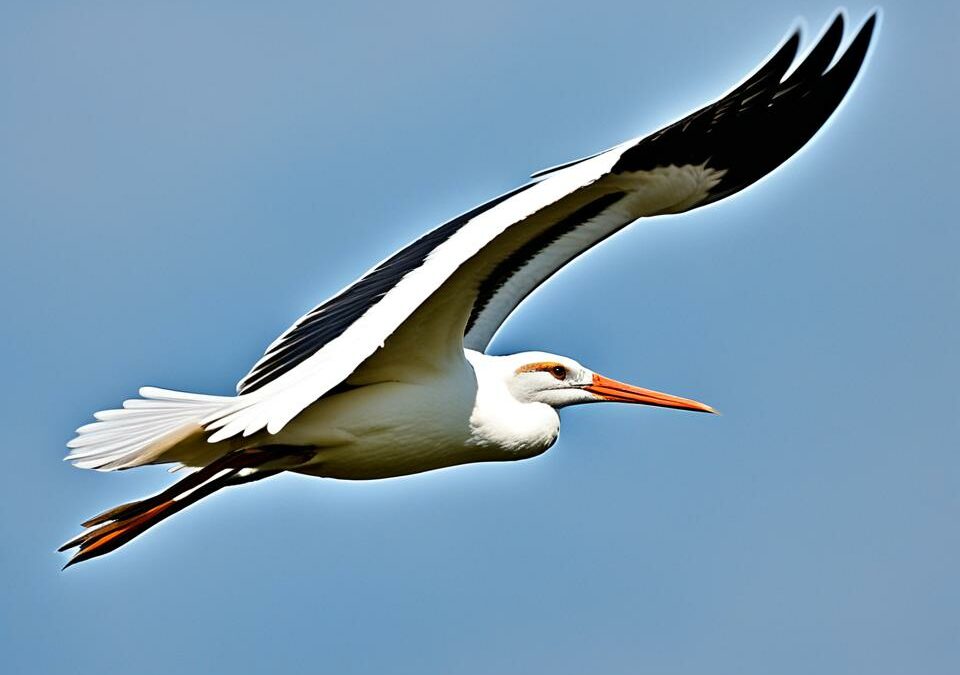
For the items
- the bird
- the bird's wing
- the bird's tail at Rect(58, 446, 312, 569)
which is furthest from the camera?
the bird's tail at Rect(58, 446, 312, 569)

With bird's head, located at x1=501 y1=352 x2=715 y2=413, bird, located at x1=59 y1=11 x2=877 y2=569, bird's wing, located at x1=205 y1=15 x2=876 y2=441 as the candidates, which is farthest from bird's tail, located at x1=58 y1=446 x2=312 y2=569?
bird's head, located at x1=501 y1=352 x2=715 y2=413

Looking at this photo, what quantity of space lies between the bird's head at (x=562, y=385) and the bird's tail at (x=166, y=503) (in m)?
1.32

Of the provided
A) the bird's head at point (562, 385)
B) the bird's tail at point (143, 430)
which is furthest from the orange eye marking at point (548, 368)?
the bird's tail at point (143, 430)

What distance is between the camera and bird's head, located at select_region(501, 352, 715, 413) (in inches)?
364

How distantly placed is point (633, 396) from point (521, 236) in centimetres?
145

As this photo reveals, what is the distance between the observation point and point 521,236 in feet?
29.0

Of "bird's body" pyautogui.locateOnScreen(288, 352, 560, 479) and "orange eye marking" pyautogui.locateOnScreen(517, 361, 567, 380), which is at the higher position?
"orange eye marking" pyautogui.locateOnScreen(517, 361, 567, 380)

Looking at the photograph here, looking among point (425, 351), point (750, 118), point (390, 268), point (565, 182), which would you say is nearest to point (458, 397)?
point (425, 351)

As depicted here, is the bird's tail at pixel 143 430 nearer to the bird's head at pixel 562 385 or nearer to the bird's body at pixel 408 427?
the bird's body at pixel 408 427

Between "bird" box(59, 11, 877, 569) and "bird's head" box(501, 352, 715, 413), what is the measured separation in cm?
1

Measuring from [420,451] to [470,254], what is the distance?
177 cm

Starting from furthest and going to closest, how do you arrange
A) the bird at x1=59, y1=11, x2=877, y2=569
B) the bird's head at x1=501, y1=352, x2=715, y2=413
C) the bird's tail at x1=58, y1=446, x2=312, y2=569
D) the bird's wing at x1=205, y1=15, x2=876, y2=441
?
the bird's head at x1=501, y1=352, x2=715, y2=413
the bird's tail at x1=58, y1=446, x2=312, y2=569
the bird at x1=59, y1=11, x2=877, y2=569
the bird's wing at x1=205, y1=15, x2=876, y2=441

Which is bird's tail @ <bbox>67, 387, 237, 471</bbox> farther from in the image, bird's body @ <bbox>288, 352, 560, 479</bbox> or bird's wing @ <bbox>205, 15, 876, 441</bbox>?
bird's body @ <bbox>288, 352, 560, 479</bbox>

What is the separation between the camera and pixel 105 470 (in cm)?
832
